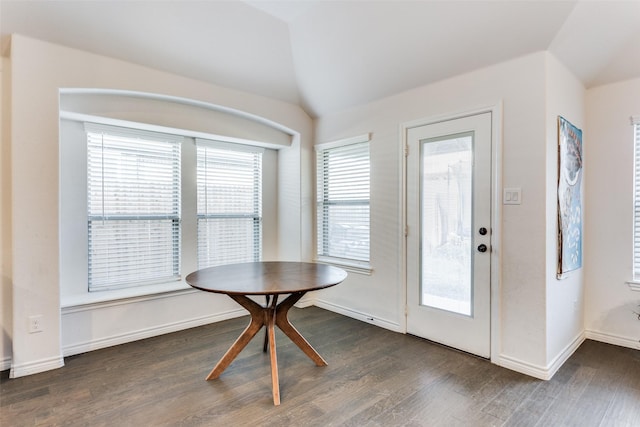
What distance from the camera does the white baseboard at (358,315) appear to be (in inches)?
130

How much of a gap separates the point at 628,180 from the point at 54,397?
4.75 metres

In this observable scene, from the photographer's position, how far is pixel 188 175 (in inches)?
139

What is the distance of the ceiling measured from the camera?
7.51 ft

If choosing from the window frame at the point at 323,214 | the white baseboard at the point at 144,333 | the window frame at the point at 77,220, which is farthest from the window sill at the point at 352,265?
the window frame at the point at 77,220

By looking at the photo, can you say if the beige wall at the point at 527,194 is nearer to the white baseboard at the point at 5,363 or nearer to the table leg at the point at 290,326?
the table leg at the point at 290,326

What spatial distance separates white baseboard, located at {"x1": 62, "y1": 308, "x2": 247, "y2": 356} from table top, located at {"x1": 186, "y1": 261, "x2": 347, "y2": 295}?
1149 millimetres

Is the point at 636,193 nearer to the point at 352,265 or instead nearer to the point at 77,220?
the point at 352,265

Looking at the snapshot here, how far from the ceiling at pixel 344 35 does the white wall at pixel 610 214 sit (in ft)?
0.88

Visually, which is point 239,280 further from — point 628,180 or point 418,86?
point 628,180

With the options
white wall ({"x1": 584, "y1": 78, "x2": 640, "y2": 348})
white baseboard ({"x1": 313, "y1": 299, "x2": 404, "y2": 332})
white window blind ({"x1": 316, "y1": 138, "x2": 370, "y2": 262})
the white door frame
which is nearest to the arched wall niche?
white window blind ({"x1": 316, "y1": 138, "x2": 370, "y2": 262})

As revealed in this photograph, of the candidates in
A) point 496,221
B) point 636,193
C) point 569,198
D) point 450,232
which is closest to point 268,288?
point 450,232

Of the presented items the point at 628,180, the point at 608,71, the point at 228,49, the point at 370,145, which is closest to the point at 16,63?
the point at 228,49

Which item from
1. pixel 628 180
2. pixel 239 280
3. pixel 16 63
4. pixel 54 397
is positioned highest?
pixel 16 63

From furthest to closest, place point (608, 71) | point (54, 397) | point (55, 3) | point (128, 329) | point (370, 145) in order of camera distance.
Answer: point (370, 145) < point (128, 329) < point (608, 71) < point (55, 3) < point (54, 397)
